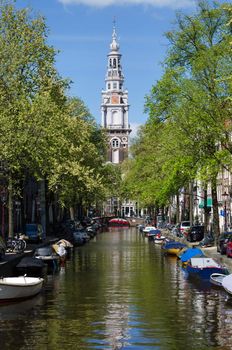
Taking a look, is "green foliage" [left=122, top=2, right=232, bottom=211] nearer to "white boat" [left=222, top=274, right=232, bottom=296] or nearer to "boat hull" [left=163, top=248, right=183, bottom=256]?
"boat hull" [left=163, top=248, right=183, bottom=256]

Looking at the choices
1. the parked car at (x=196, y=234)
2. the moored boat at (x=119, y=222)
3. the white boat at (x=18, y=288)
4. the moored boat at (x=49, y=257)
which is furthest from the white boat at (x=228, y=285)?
the moored boat at (x=119, y=222)

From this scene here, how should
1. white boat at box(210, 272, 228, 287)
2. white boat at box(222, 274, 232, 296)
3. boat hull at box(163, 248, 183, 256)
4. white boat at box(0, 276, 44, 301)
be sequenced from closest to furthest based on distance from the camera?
white boat at box(0, 276, 44, 301)
white boat at box(222, 274, 232, 296)
white boat at box(210, 272, 228, 287)
boat hull at box(163, 248, 183, 256)

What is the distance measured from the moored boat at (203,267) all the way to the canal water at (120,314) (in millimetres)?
854

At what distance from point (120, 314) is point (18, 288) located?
5165 mm

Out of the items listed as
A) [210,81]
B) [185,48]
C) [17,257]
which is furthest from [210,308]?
[185,48]

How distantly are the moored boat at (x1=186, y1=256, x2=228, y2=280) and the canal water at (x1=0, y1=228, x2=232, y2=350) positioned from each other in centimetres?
85

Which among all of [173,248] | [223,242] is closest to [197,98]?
[223,242]

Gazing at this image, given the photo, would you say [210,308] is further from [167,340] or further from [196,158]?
[196,158]

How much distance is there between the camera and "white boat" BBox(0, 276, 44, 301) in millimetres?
36250

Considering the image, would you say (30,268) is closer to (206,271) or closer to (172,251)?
(206,271)

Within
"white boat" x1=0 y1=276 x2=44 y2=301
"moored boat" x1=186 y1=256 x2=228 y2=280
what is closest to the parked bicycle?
"moored boat" x1=186 y1=256 x2=228 y2=280

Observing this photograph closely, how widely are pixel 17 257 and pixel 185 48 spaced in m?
21.5

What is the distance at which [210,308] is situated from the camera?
36031mm

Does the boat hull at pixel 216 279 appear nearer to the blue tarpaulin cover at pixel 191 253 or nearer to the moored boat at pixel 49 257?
the blue tarpaulin cover at pixel 191 253
